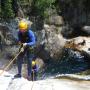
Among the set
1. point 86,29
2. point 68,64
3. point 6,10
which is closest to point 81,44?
point 68,64

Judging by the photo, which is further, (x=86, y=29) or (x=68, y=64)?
(x=86, y=29)

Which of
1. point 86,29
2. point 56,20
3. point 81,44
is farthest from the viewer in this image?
point 56,20

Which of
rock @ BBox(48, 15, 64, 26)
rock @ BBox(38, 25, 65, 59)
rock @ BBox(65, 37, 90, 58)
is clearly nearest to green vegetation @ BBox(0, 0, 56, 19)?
rock @ BBox(48, 15, 64, 26)

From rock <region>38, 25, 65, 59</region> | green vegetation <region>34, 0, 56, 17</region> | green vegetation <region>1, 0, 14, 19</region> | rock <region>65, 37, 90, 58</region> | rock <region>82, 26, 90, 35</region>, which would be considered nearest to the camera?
rock <region>65, 37, 90, 58</region>

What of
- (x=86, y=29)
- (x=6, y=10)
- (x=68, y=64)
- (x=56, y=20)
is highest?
(x=6, y=10)

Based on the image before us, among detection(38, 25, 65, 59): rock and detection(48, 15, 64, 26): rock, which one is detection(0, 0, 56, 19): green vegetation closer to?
detection(48, 15, 64, 26): rock

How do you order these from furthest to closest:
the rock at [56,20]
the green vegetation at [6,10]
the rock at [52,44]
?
1. the rock at [56,20]
2. the green vegetation at [6,10]
3. the rock at [52,44]

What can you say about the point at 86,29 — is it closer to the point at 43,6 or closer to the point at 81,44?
the point at 81,44

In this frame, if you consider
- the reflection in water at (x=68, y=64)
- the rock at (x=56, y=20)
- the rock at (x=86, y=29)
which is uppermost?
the rock at (x=56, y=20)

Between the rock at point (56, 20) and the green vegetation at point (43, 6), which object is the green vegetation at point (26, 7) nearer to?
the green vegetation at point (43, 6)

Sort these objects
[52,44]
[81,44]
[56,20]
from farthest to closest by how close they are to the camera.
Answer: [56,20]
[52,44]
[81,44]

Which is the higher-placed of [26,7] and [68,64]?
[26,7]

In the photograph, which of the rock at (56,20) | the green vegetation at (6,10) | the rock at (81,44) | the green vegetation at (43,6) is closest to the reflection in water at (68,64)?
the rock at (81,44)

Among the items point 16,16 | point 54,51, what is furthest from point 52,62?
point 16,16
